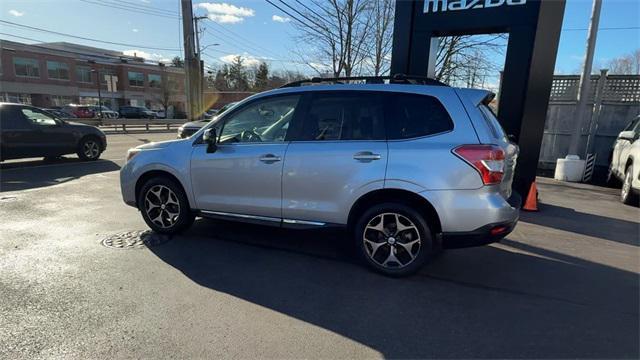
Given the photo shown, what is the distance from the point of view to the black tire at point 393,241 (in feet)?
12.2

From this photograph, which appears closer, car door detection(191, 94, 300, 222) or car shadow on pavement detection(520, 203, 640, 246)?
car door detection(191, 94, 300, 222)

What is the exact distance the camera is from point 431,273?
3967 millimetres

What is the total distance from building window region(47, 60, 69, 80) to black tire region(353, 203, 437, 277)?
6216 centimetres

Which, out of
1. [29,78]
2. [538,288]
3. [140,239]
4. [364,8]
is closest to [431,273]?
[538,288]

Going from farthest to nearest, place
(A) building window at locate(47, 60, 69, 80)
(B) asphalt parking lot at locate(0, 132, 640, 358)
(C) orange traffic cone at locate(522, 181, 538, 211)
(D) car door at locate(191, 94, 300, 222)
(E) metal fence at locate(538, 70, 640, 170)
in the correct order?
(A) building window at locate(47, 60, 69, 80)
(E) metal fence at locate(538, 70, 640, 170)
(C) orange traffic cone at locate(522, 181, 538, 211)
(D) car door at locate(191, 94, 300, 222)
(B) asphalt parking lot at locate(0, 132, 640, 358)

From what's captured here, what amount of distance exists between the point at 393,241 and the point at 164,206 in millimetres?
2994

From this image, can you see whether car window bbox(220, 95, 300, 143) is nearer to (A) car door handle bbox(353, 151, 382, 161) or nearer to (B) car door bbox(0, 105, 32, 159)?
(A) car door handle bbox(353, 151, 382, 161)

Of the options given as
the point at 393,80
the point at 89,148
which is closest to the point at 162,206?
the point at 393,80

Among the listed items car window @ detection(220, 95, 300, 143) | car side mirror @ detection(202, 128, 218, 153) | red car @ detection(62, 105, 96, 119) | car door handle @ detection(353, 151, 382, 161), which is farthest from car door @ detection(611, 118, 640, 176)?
red car @ detection(62, 105, 96, 119)

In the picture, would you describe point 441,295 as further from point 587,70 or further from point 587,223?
point 587,70

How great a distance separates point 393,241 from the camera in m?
3.83

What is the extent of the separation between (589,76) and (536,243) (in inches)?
287

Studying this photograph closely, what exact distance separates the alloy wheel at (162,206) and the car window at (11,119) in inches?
288

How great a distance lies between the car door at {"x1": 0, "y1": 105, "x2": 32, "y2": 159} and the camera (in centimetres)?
936
